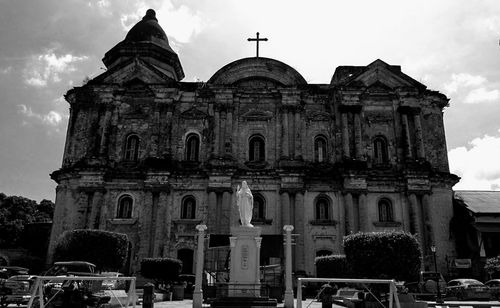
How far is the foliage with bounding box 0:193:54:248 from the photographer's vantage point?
4481 centimetres

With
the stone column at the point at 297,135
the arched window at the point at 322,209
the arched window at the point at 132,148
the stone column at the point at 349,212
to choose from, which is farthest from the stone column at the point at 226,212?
the stone column at the point at 349,212

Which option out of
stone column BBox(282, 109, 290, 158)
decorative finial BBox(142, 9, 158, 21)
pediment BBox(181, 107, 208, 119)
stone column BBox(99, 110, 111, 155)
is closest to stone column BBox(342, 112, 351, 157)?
stone column BBox(282, 109, 290, 158)

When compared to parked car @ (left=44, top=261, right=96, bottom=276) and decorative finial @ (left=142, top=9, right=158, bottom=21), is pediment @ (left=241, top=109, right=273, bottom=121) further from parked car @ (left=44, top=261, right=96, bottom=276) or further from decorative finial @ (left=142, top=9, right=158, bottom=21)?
decorative finial @ (left=142, top=9, right=158, bottom=21)

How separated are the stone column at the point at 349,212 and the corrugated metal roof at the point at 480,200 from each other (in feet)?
21.7

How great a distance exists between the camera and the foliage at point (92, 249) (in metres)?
20.8

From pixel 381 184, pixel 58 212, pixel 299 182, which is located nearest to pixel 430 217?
pixel 381 184

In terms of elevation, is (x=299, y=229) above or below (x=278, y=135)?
below

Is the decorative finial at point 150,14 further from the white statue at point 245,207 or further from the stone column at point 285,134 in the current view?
the white statue at point 245,207

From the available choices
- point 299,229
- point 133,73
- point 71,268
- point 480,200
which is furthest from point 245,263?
point 480,200

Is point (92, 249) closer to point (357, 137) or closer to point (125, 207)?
point (125, 207)

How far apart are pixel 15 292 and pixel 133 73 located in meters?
17.1

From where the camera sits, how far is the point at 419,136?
2777 centimetres

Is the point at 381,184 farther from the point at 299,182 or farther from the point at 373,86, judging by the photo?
the point at 373,86

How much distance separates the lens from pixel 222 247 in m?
23.5
